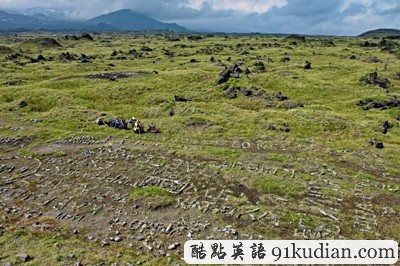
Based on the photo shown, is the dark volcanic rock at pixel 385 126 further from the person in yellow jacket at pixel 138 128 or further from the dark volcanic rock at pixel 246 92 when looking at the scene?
the person in yellow jacket at pixel 138 128

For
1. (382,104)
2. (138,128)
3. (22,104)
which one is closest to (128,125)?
(138,128)

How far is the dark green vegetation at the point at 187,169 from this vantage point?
24469mm

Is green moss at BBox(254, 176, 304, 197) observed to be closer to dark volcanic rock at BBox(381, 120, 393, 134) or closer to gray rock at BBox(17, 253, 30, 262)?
gray rock at BBox(17, 253, 30, 262)

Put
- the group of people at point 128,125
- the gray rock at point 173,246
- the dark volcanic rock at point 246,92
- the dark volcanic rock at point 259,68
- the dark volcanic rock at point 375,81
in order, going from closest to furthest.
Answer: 1. the gray rock at point 173,246
2. the group of people at point 128,125
3. the dark volcanic rock at point 246,92
4. the dark volcanic rock at point 375,81
5. the dark volcanic rock at point 259,68

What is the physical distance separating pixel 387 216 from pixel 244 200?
36.1 feet

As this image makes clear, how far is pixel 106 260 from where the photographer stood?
2150 centimetres

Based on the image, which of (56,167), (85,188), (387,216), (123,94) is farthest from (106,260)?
(123,94)

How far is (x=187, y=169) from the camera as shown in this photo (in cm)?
3453

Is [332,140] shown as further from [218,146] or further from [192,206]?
[192,206]

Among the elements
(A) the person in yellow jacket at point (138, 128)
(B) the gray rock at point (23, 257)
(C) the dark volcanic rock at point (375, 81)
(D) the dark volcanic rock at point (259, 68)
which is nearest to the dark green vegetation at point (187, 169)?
(B) the gray rock at point (23, 257)

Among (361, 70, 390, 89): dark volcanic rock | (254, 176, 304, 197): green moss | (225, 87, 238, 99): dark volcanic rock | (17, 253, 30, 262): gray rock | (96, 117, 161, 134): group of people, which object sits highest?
(361, 70, 390, 89): dark volcanic rock

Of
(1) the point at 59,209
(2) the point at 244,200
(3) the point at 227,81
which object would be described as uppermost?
(3) the point at 227,81

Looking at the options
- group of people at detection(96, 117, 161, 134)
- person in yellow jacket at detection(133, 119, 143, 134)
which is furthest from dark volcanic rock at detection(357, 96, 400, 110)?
person in yellow jacket at detection(133, 119, 143, 134)

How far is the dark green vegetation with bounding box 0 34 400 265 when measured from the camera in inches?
963
